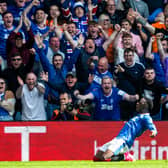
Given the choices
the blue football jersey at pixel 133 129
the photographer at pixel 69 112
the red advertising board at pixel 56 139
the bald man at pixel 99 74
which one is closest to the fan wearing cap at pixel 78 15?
the bald man at pixel 99 74

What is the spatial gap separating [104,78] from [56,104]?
44.3 inches

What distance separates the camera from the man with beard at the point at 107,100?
10664 mm

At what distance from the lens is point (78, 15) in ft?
37.4

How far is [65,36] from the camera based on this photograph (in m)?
11.1

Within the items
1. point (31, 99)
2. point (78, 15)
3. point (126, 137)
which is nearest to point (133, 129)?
point (126, 137)

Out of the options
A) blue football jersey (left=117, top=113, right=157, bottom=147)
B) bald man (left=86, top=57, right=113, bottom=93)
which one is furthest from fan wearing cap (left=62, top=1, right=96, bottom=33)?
blue football jersey (left=117, top=113, right=157, bottom=147)

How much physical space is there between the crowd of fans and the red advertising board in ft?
0.84

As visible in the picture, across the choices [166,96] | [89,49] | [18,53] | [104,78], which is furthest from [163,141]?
[18,53]

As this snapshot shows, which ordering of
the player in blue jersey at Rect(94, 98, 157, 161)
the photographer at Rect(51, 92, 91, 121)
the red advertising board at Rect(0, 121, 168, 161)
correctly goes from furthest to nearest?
the photographer at Rect(51, 92, 91, 121), the red advertising board at Rect(0, 121, 168, 161), the player in blue jersey at Rect(94, 98, 157, 161)

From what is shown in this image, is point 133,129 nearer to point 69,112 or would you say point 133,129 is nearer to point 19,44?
point 69,112

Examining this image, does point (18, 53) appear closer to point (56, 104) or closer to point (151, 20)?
point (56, 104)

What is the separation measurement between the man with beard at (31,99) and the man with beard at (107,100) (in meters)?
0.78

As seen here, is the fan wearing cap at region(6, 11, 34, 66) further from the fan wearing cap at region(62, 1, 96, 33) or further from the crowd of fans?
the fan wearing cap at region(62, 1, 96, 33)

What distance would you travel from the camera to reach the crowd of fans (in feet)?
34.7
